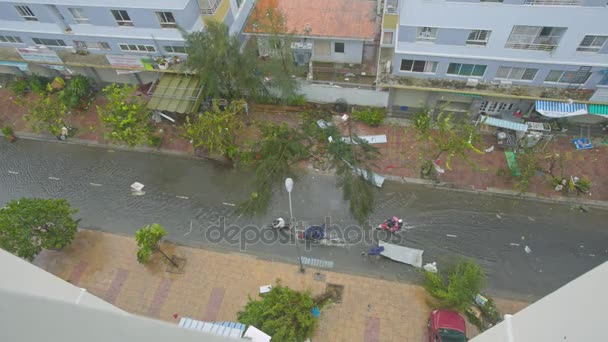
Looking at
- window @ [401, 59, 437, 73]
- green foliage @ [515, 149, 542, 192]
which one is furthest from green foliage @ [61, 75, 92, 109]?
green foliage @ [515, 149, 542, 192]

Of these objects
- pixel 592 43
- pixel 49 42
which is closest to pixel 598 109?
pixel 592 43

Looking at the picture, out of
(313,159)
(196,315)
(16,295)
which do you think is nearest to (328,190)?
(313,159)

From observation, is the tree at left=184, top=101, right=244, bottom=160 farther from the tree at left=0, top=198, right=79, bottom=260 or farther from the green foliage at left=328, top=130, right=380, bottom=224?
the tree at left=0, top=198, right=79, bottom=260

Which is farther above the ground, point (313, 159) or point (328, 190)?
point (313, 159)

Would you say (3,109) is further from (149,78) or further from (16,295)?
(16,295)

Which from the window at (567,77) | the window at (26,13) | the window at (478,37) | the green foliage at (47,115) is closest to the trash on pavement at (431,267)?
the window at (478,37)

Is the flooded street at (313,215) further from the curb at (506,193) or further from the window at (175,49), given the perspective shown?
the window at (175,49)
